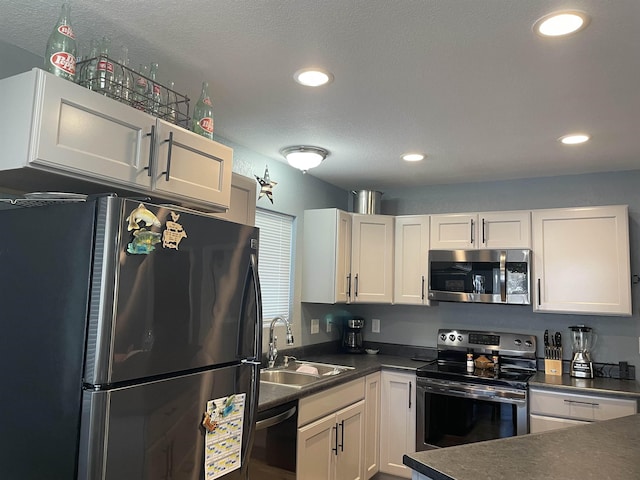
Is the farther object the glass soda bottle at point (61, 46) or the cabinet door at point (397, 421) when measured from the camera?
the cabinet door at point (397, 421)

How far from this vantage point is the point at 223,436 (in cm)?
188

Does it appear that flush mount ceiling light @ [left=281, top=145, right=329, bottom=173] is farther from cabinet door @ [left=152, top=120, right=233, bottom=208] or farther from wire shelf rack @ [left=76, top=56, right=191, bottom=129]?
wire shelf rack @ [left=76, top=56, right=191, bottom=129]

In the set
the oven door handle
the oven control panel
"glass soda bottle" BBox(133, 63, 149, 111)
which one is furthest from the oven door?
"glass soda bottle" BBox(133, 63, 149, 111)

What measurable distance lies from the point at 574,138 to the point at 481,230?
3.48 feet

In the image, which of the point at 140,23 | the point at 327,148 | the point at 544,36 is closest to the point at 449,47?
the point at 544,36

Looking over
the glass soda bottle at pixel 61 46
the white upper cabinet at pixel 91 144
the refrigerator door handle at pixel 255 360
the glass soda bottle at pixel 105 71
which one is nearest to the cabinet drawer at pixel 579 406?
the refrigerator door handle at pixel 255 360

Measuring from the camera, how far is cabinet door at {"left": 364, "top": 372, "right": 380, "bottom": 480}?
139 inches

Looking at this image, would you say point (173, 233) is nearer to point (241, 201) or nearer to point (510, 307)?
point (241, 201)

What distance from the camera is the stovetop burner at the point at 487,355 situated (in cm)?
340

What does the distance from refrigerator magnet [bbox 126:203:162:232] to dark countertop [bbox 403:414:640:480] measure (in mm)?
1174

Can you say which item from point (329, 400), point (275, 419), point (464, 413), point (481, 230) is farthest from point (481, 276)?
point (275, 419)

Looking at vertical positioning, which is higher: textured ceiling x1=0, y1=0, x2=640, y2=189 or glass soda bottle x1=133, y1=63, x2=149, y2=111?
textured ceiling x1=0, y1=0, x2=640, y2=189

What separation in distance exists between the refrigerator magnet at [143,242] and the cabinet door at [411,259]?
9.00 feet

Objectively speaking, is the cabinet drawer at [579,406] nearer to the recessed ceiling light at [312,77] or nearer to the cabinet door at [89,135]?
the recessed ceiling light at [312,77]
